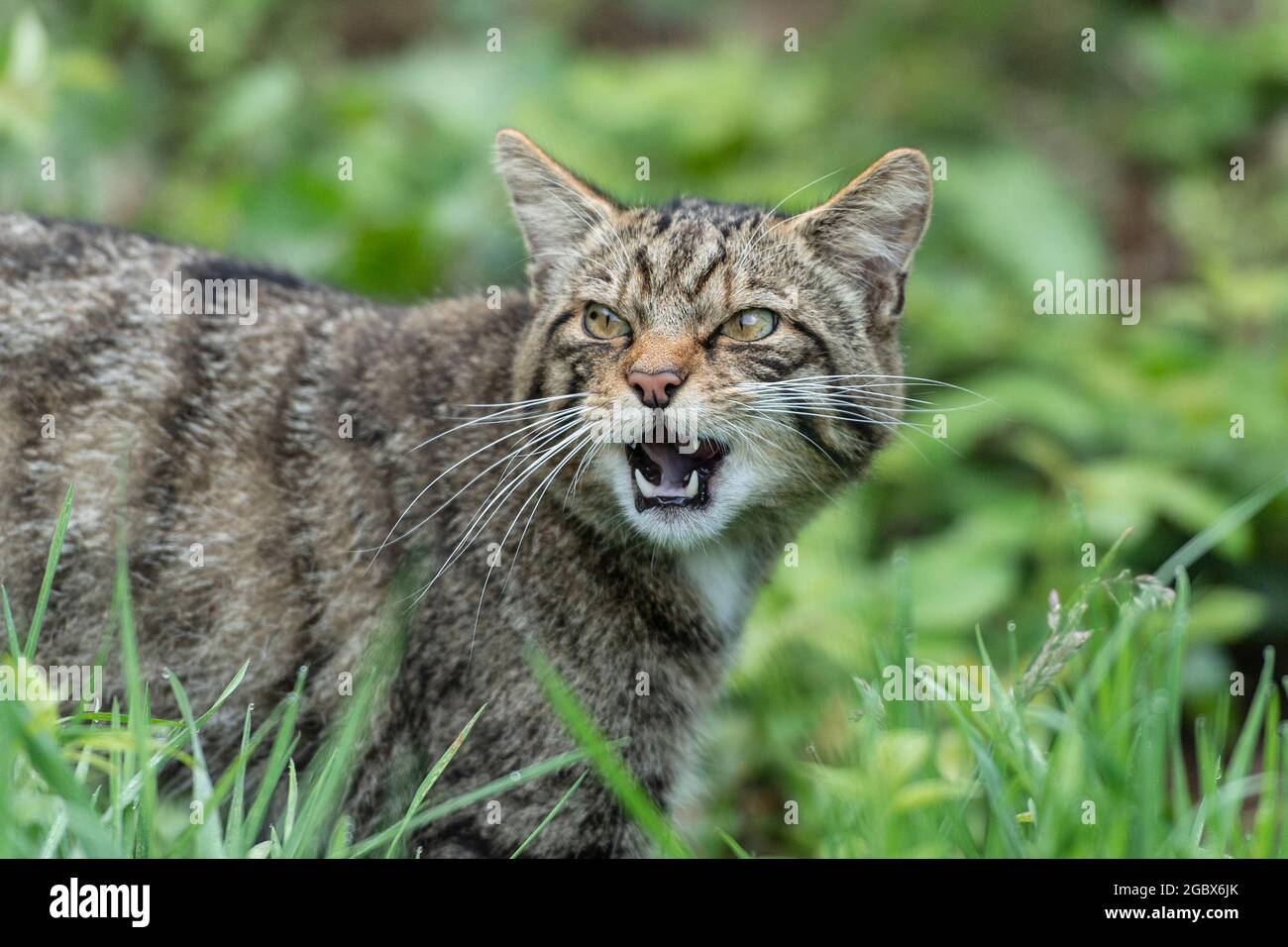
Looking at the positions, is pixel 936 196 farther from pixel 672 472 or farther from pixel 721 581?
pixel 672 472

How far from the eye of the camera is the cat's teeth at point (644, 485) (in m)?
4.29

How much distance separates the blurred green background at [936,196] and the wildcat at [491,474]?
4.41 feet

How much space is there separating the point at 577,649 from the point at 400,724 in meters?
0.63

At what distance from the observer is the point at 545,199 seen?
4.84m

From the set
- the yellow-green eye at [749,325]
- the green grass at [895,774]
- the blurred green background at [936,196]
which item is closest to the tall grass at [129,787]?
the green grass at [895,774]

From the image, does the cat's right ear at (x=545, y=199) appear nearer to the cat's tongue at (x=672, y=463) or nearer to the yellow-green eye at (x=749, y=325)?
the yellow-green eye at (x=749, y=325)

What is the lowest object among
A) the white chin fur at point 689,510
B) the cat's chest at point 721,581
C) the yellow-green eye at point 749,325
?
the cat's chest at point 721,581

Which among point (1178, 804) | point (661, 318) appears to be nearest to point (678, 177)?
point (661, 318)

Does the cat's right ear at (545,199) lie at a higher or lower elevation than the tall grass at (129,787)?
higher

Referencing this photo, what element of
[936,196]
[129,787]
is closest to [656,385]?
[129,787]

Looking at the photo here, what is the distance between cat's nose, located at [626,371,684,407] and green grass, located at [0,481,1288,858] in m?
0.87

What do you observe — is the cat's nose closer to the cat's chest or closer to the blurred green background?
the cat's chest

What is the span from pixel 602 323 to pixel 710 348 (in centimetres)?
41
